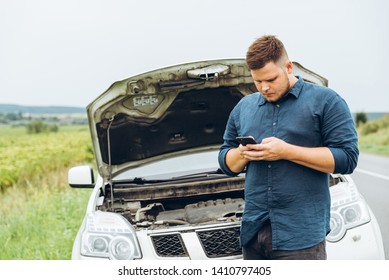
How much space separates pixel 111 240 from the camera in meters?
2.54

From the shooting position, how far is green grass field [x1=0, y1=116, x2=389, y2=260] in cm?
377

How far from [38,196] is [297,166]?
3328 millimetres

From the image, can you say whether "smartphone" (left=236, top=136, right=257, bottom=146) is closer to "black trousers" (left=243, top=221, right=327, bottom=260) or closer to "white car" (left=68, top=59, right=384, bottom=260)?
"black trousers" (left=243, top=221, right=327, bottom=260)

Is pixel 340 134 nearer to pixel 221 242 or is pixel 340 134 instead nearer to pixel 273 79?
pixel 273 79

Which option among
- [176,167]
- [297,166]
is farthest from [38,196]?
[297,166]

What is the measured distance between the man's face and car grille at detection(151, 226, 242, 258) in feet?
2.50

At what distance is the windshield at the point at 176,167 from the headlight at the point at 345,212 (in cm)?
93

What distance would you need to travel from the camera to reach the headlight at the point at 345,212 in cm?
243

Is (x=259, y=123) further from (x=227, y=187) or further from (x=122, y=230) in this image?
(x=227, y=187)

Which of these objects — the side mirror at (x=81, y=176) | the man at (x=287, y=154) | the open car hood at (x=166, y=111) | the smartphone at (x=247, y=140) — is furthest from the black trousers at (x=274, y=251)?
the side mirror at (x=81, y=176)

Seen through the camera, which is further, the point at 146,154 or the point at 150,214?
the point at 146,154

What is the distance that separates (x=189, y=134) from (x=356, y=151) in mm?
1632

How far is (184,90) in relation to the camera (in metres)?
3.01
